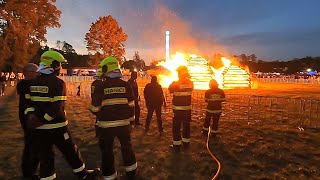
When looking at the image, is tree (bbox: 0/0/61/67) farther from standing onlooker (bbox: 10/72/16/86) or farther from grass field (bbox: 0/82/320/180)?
grass field (bbox: 0/82/320/180)

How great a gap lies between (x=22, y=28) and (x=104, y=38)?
1941cm

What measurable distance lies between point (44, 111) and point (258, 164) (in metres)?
4.85

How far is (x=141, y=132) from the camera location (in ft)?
35.4

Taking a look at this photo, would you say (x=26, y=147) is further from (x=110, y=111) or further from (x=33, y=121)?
(x=110, y=111)

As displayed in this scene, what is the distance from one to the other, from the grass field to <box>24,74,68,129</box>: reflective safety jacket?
5.60 ft

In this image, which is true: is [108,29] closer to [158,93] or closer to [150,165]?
[158,93]

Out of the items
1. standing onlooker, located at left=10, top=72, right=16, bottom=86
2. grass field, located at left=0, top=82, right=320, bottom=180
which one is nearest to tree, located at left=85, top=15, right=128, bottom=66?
standing onlooker, located at left=10, top=72, right=16, bottom=86

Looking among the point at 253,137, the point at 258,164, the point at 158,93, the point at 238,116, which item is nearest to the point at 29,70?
the point at 158,93

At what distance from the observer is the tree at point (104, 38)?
5334 centimetres

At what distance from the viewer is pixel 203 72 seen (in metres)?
32.9

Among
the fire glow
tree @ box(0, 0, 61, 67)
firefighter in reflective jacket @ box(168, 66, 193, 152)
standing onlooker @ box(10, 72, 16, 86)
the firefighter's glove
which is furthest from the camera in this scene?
standing onlooker @ box(10, 72, 16, 86)

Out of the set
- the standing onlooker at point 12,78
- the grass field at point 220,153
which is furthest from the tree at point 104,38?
the grass field at point 220,153

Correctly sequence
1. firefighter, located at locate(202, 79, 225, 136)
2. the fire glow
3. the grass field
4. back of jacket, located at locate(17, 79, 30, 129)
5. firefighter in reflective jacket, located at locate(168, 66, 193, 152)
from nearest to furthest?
back of jacket, located at locate(17, 79, 30, 129)
the grass field
firefighter in reflective jacket, located at locate(168, 66, 193, 152)
firefighter, located at locate(202, 79, 225, 136)
the fire glow

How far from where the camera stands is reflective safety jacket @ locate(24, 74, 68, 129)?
5.17m
